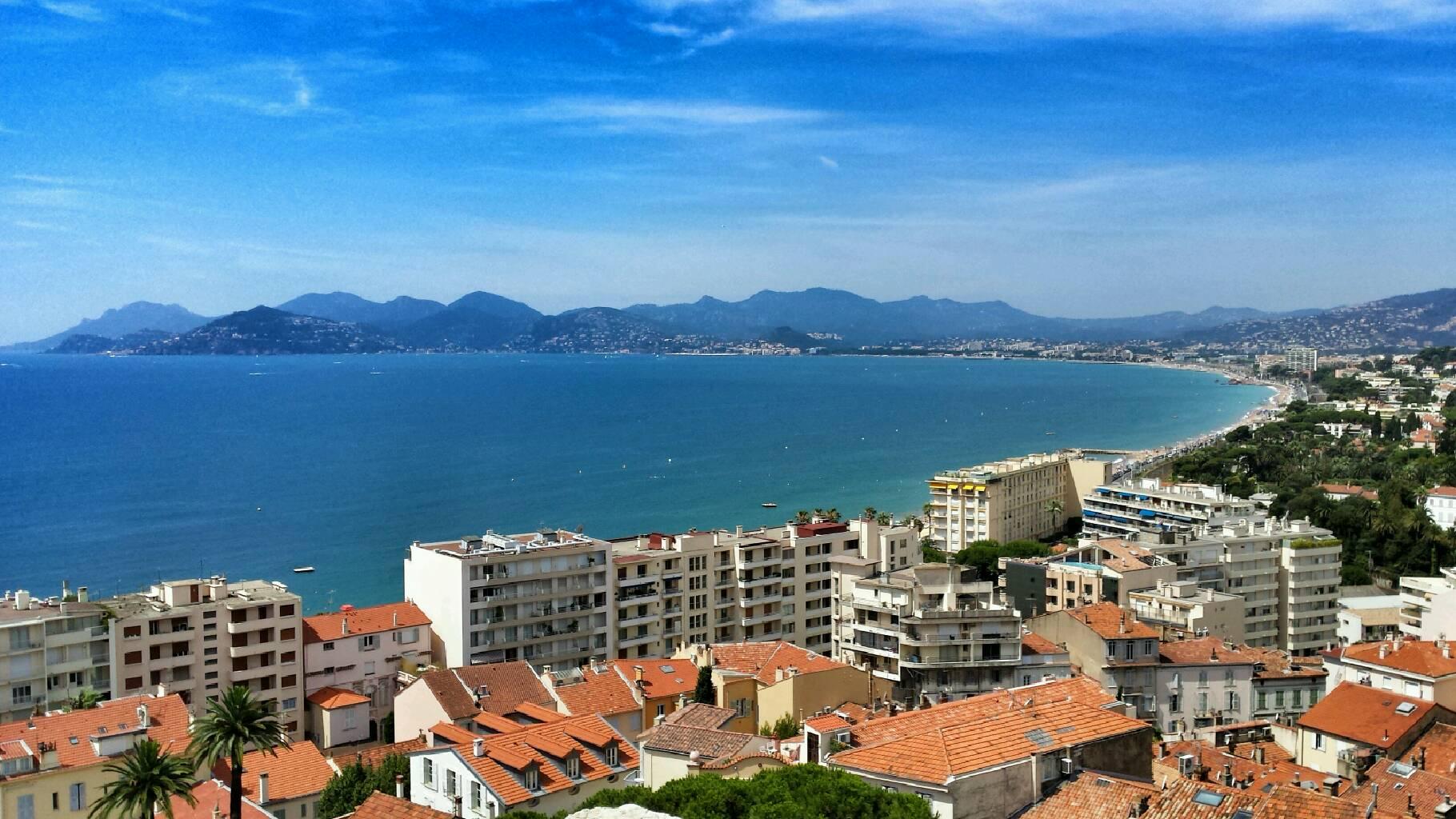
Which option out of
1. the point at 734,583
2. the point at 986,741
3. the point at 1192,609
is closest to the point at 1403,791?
the point at 986,741

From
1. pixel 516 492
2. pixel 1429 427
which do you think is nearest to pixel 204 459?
pixel 516 492

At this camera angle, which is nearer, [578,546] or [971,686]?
[971,686]

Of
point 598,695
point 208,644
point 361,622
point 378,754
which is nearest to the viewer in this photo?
point 378,754

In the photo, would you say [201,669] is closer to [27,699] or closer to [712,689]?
[27,699]

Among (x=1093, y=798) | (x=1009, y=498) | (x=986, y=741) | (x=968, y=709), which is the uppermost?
(x=986, y=741)

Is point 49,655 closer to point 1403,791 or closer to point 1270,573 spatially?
point 1403,791

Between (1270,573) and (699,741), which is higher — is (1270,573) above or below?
below

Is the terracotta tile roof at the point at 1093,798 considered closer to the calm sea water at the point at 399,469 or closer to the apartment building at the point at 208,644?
the apartment building at the point at 208,644
